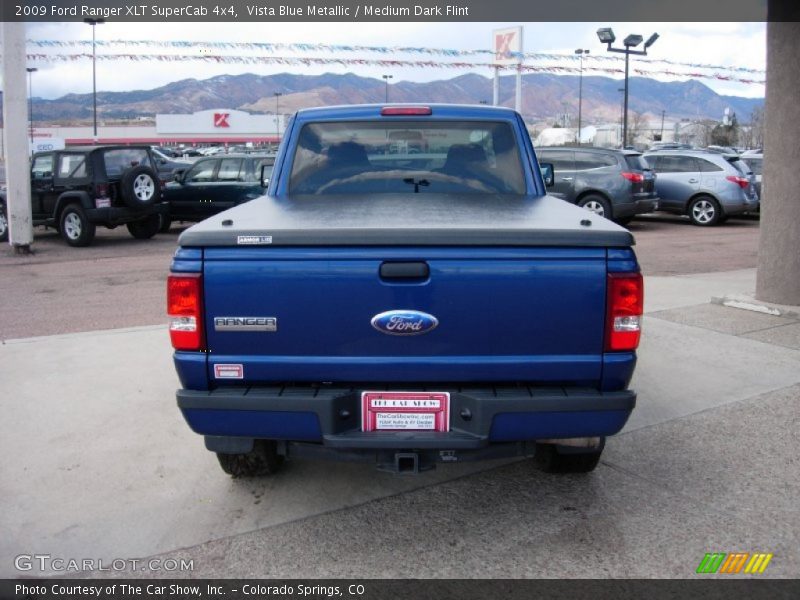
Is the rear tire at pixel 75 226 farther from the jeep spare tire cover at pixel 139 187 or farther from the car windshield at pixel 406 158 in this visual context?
the car windshield at pixel 406 158

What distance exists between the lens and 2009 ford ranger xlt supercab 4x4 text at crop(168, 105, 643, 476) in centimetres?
342

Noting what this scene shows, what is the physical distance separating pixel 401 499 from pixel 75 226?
1261 centimetres

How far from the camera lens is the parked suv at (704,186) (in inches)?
756

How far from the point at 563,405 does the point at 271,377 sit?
1.23m

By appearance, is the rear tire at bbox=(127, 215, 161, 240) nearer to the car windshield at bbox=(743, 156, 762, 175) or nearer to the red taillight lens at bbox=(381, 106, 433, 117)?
the red taillight lens at bbox=(381, 106, 433, 117)

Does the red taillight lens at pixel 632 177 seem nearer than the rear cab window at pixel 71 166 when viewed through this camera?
No

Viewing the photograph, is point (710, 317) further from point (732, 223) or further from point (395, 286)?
point (732, 223)

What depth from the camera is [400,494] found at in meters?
4.38

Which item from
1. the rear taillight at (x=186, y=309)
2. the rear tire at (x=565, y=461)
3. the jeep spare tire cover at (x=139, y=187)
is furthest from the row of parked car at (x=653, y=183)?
the rear taillight at (x=186, y=309)

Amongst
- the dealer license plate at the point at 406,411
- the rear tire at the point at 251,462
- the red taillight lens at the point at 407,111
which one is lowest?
the rear tire at the point at 251,462

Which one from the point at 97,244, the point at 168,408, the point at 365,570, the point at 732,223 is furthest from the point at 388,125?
the point at 732,223

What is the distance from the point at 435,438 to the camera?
347cm
